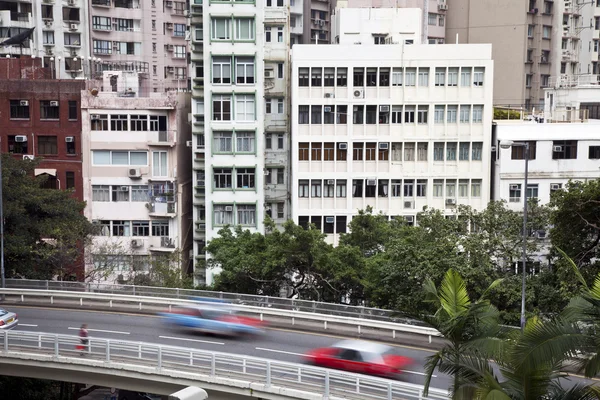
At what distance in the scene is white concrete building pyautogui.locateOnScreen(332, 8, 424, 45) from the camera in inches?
1860

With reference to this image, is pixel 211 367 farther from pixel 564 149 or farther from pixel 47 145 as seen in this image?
pixel 47 145

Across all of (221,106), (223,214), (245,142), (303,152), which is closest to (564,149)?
(303,152)

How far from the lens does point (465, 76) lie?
43812mm

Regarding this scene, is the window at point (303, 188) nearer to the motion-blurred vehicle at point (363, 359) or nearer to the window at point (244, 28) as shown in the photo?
the window at point (244, 28)

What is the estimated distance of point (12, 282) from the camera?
33281 millimetres

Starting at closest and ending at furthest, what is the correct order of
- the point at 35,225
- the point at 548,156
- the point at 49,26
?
the point at 35,225 → the point at 548,156 → the point at 49,26

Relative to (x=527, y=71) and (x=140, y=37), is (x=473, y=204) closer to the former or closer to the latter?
(x=527, y=71)

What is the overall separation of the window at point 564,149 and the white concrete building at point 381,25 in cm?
989

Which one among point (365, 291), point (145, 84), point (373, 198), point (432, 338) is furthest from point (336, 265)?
point (145, 84)

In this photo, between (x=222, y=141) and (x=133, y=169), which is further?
(x=133, y=169)

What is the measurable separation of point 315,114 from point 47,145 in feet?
48.8

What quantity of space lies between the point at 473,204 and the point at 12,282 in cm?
2343

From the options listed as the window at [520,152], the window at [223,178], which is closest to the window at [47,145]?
the window at [223,178]

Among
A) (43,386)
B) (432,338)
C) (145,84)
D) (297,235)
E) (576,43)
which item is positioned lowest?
(43,386)
